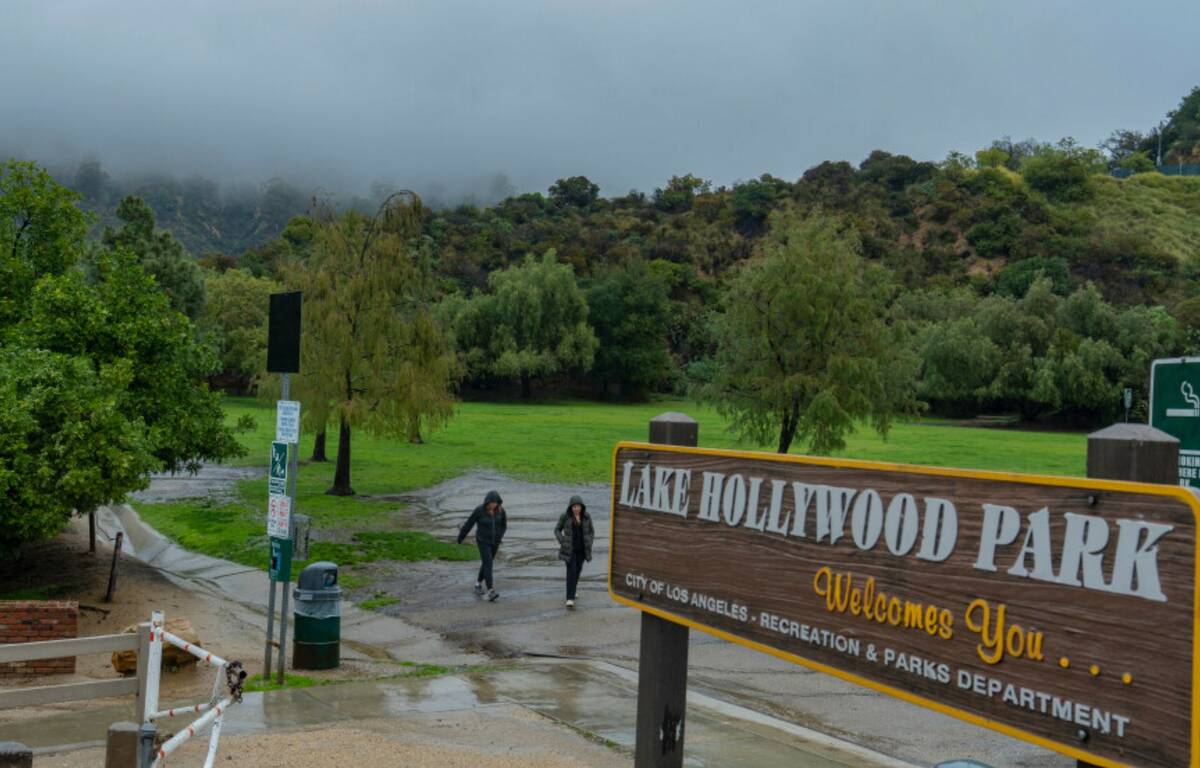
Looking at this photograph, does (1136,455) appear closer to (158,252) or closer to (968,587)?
(968,587)

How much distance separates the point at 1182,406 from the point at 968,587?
8.13 feet

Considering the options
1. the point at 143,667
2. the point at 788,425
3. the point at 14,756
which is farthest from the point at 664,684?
the point at 788,425

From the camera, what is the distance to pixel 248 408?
6259 centimetres

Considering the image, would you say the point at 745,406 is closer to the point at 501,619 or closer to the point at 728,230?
the point at 501,619

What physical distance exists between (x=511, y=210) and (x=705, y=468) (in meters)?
156

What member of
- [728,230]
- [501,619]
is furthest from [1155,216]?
[501,619]

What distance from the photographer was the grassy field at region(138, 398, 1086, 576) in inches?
886

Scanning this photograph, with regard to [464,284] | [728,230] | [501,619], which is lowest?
[501,619]

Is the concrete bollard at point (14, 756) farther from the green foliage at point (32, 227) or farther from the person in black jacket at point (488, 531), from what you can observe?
the green foliage at point (32, 227)

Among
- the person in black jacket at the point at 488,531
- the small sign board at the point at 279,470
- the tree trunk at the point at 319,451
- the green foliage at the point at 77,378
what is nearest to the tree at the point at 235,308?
the tree trunk at the point at 319,451

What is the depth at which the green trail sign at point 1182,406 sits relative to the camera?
19.2 feet

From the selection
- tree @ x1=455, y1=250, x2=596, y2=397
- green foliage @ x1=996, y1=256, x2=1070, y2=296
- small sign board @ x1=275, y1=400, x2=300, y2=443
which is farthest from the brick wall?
green foliage @ x1=996, y1=256, x2=1070, y2=296

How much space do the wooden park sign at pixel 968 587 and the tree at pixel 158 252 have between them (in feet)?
161

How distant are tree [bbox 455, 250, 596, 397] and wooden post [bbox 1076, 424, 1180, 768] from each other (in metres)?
69.6
